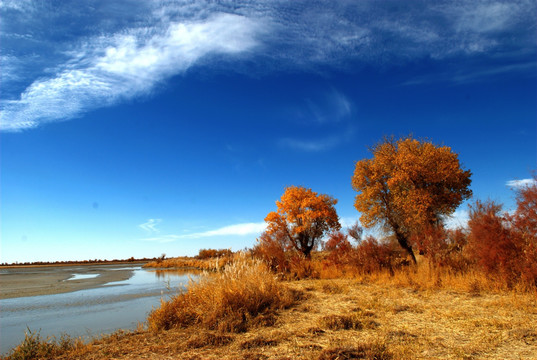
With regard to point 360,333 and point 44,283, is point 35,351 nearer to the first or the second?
point 360,333

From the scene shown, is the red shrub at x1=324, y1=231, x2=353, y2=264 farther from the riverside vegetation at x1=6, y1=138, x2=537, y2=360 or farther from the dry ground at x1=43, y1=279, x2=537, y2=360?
the dry ground at x1=43, y1=279, x2=537, y2=360

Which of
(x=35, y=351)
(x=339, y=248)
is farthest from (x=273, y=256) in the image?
(x=35, y=351)

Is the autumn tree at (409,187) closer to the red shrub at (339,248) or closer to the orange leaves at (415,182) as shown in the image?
the orange leaves at (415,182)

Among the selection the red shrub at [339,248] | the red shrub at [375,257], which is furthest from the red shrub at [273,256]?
the red shrub at [375,257]

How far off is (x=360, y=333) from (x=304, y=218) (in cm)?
2521

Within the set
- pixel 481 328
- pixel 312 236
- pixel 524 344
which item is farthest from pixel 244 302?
pixel 312 236

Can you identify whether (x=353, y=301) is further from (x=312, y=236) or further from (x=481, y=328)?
(x=312, y=236)

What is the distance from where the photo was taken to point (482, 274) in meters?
10.7

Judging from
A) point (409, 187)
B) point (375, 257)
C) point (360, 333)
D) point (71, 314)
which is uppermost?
point (409, 187)

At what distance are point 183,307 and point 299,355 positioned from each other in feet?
13.5

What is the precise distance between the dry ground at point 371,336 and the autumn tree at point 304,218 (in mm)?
22289

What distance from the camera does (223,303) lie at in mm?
8180

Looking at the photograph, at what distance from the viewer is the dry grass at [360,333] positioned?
5375mm

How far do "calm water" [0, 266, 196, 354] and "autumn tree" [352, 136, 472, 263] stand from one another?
1576cm
